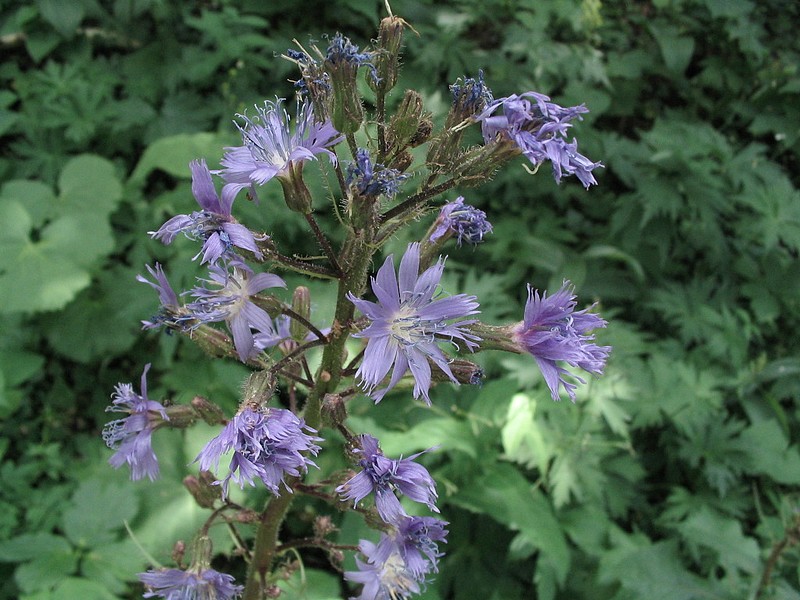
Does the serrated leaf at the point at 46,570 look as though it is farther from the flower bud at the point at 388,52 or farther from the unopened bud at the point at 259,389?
the flower bud at the point at 388,52

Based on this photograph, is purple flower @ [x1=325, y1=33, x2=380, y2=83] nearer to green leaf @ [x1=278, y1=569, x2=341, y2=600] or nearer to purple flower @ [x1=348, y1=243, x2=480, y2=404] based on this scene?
purple flower @ [x1=348, y1=243, x2=480, y2=404]

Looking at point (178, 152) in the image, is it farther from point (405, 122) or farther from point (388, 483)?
point (388, 483)

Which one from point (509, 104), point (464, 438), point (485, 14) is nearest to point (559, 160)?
point (509, 104)

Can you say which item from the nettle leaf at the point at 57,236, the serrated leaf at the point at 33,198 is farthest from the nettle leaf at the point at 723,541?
the serrated leaf at the point at 33,198

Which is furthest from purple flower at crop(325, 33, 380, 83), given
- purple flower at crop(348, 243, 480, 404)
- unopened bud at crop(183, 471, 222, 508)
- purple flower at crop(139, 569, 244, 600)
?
purple flower at crop(139, 569, 244, 600)

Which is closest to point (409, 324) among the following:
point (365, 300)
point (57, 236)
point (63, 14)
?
point (365, 300)

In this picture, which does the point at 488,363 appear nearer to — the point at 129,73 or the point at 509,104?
the point at 509,104

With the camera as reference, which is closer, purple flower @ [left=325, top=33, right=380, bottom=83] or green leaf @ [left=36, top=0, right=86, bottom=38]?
purple flower @ [left=325, top=33, right=380, bottom=83]
